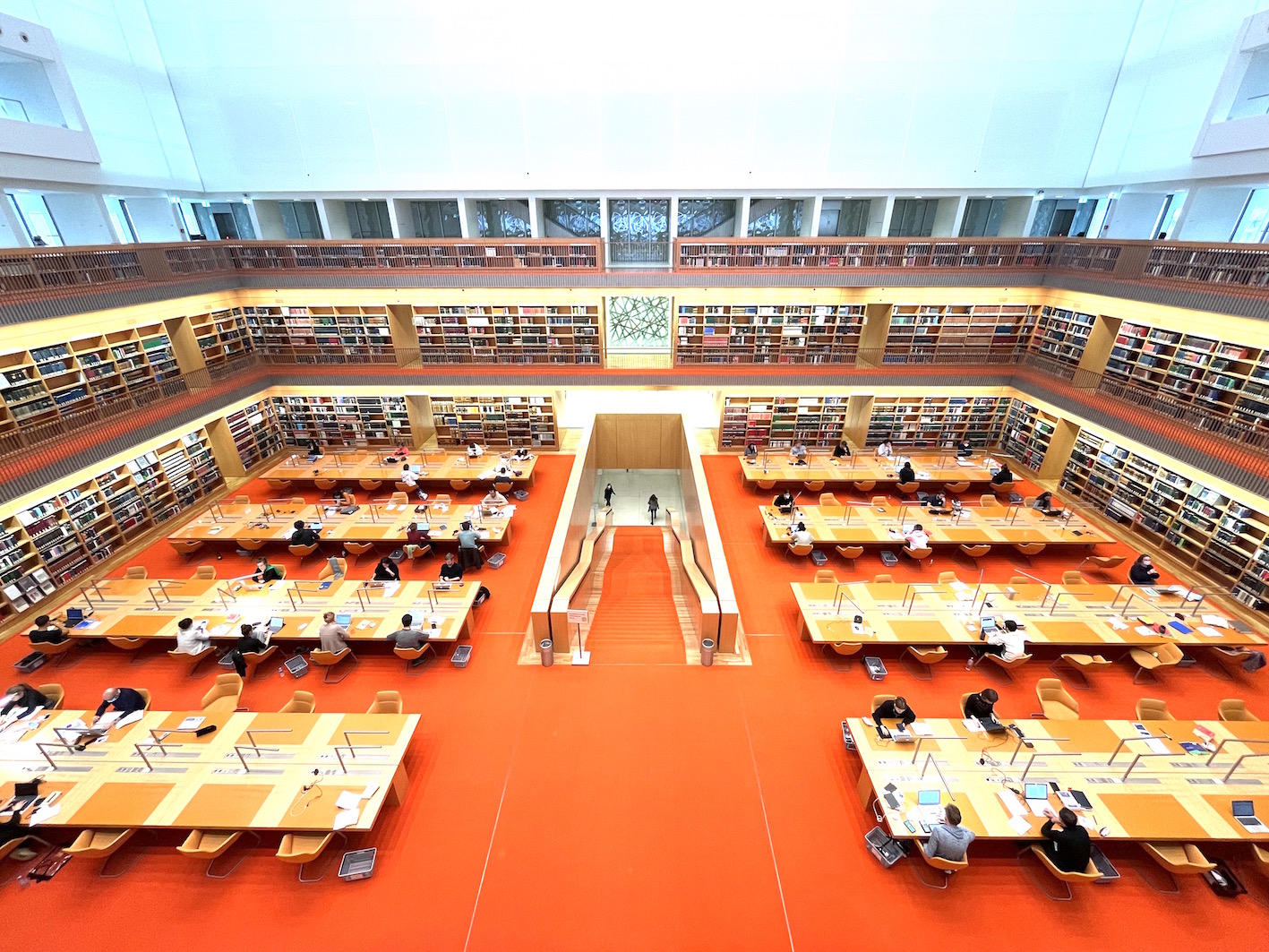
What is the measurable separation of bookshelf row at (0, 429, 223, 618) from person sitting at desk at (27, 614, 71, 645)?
71.6 inches

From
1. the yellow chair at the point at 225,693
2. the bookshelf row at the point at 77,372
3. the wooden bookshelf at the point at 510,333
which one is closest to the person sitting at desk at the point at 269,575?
the yellow chair at the point at 225,693

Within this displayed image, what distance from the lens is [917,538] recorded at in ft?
32.2

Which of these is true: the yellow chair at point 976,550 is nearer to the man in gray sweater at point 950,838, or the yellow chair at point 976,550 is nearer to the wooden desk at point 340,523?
the man in gray sweater at point 950,838

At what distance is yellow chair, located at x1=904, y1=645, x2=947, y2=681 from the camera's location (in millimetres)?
7117

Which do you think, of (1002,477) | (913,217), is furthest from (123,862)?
(913,217)

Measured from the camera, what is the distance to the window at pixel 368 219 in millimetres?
17500

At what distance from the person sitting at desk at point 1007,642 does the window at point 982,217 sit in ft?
49.8

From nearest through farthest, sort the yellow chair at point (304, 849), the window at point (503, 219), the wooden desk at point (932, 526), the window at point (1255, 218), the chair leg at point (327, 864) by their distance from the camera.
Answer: the yellow chair at point (304, 849), the chair leg at point (327, 864), the wooden desk at point (932, 526), the window at point (1255, 218), the window at point (503, 219)

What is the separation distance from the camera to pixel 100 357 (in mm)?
10523

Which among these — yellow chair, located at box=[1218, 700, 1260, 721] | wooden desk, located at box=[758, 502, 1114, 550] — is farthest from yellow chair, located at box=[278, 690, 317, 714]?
yellow chair, located at box=[1218, 700, 1260, 721]

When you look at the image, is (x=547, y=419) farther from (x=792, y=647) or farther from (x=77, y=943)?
(x=77, y=943)

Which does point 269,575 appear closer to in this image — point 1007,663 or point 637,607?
point 637,607

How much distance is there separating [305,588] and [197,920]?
14.4ft

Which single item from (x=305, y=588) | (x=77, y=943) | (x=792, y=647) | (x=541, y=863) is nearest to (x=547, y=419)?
(x=305, y=588)
